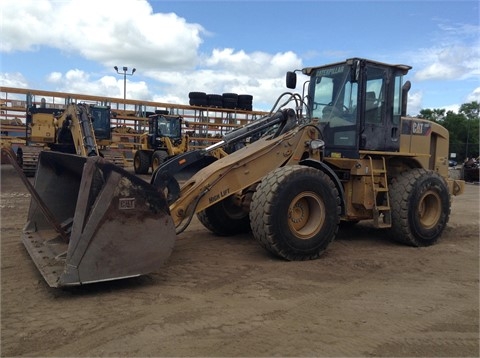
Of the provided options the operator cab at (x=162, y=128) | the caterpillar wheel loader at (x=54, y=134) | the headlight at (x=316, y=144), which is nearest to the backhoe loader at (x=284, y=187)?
the headlight at (x=316, y=144)

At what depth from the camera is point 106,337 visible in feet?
11.6

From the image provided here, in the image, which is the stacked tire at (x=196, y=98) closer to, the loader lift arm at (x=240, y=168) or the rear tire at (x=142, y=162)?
the rear tire at (x=142, y=162)

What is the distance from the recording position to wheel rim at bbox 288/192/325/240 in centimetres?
590

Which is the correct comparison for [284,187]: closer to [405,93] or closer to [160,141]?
[405,93]

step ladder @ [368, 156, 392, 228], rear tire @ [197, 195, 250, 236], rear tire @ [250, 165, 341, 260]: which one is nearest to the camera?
rear tire @ [250, 165, 341, 260]

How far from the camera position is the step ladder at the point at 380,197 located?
6912 mm

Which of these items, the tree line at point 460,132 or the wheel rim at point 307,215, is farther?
the tree line at point 460,132

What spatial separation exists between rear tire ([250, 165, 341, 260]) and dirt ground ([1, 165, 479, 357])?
0.24 m

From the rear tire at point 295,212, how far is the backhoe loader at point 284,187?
1 cm

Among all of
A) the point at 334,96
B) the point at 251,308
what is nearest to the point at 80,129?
the point at 334,96

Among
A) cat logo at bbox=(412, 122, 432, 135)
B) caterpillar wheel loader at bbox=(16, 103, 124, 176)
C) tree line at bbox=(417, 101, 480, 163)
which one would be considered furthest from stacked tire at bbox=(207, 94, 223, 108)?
tree line at bbox=(417, 101, 480, 163)

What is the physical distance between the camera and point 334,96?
23.6ft

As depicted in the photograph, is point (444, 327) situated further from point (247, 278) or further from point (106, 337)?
point (106, 337)

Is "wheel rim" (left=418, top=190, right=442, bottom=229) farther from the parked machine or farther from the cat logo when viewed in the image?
the parked machine
